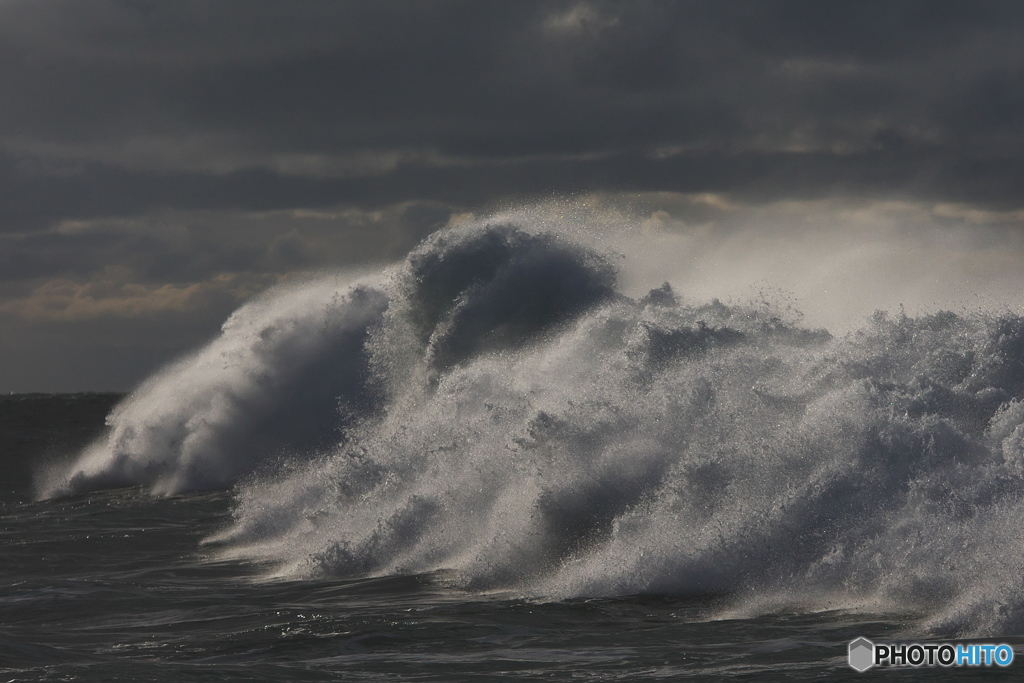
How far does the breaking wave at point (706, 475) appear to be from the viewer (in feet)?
37.0

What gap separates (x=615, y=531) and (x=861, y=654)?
4217mm

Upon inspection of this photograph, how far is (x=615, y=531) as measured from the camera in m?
12.9

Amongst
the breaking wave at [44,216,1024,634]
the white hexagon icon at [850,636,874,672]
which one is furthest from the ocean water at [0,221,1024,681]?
the white hexagon icon at [850,636,874,672]

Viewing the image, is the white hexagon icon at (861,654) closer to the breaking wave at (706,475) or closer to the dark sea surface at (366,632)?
the dark sea surface at (366,632)

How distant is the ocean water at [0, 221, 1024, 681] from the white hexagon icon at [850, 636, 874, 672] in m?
0.16

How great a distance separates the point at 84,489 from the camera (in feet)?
89.6

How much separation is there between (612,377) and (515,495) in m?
2.44

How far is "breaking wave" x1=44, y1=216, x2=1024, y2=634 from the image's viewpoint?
1127 centimetres

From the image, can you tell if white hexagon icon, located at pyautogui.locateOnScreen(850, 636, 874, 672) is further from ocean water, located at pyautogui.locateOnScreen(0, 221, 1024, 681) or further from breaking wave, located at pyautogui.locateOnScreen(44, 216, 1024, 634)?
breaking wave, located at pyautogui.locateOnScreen(44, 216, 1024, 634)

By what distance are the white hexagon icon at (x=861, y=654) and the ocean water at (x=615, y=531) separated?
0.52ft

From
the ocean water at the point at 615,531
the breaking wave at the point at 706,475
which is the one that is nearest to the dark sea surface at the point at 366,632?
the ocean water at the point at 615,531

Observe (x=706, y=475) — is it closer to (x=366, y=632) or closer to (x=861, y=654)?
(x=861, y=654)

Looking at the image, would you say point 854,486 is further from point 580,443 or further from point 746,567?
point 580,443

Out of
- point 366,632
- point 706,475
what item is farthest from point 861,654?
point 366,632
